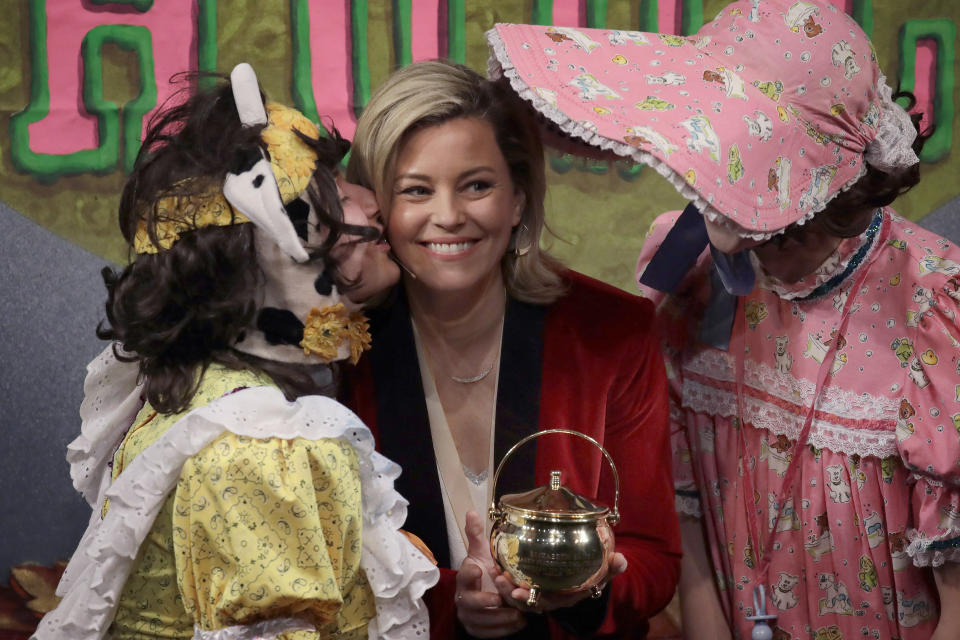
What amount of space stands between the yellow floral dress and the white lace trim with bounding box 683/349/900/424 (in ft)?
3.18

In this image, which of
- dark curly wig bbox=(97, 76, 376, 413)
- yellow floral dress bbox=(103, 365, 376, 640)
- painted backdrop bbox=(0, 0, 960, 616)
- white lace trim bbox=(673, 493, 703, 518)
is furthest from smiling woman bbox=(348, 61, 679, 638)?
painted backdrop bbox=(0, 0, 960, 616)

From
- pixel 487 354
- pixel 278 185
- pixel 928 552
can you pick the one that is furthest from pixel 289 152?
pixel 928 552

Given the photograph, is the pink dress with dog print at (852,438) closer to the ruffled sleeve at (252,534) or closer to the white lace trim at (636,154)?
the white lace trim at (636,154)

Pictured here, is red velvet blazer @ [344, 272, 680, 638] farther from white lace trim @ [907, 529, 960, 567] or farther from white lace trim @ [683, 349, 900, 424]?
white lace trim @ [907, 529, 960, 567]

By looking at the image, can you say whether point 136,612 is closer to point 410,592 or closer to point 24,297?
point 410,592

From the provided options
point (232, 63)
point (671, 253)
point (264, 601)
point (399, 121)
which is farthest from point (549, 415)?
point (232, 63)

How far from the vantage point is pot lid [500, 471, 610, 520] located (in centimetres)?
186

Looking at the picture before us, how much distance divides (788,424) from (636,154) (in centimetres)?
72

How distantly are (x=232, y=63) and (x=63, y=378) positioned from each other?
0.90 metres

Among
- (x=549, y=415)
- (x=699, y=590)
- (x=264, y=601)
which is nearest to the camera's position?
(x=264, y=601)

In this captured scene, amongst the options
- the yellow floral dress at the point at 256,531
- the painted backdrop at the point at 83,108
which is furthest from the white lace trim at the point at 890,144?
the yellow floral dress at the point at 256,531

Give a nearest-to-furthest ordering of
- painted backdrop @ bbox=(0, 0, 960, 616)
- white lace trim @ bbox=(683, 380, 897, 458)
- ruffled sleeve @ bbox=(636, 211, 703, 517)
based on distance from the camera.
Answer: white lace trim @ bbox=(683, 380, 897, 458)
ruffled sleeve @ bbox=(636, 211, 703, 517)
painted backdrop @ bbox=(0, 0, 960, 616)

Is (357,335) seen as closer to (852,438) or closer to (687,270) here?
(687,270)

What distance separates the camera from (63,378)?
2.79 m
